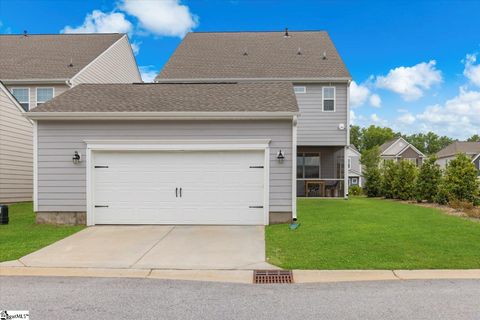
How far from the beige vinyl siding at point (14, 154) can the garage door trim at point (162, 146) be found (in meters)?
7.34

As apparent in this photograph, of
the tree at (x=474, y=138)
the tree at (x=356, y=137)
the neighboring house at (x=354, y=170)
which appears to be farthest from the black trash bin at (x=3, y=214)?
the tree at (x=474, y=138)

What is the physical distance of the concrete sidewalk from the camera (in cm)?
504

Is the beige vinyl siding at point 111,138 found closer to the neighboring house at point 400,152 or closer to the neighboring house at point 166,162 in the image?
the neighboring house at point 166,162

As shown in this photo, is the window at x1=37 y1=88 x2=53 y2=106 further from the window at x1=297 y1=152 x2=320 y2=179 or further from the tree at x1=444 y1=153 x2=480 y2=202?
the tree at x1=444 y1=153 x2=480 y2=202

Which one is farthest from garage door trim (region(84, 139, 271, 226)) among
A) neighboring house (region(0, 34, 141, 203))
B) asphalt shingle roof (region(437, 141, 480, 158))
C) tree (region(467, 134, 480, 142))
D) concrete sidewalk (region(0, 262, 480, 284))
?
tree (region(467, 134, 480, 142))

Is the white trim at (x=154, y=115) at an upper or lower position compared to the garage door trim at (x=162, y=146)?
upper

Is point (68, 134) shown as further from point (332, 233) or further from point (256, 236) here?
point (332, 233)

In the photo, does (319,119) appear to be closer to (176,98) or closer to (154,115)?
(176,98)

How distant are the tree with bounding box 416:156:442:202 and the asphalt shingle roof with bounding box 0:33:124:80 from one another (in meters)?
17.0

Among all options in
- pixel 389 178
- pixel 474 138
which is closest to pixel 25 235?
pixel 389 178

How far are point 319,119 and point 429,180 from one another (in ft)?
18.0

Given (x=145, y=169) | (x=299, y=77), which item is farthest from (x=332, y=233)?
(x=299, y=77)

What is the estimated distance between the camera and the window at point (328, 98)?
Result: 16062 mm

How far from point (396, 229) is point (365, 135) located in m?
65.5
